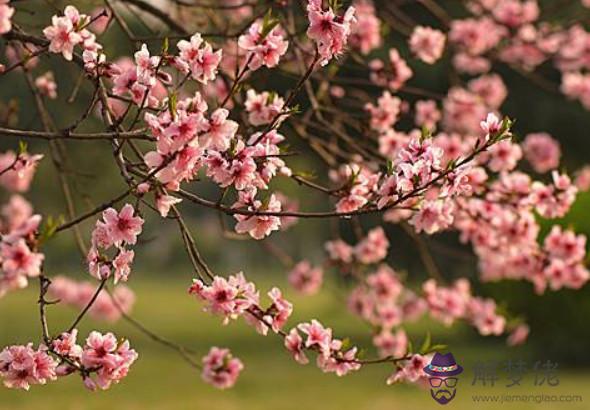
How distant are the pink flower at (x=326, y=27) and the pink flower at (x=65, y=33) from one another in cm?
80

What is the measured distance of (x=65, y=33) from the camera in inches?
132

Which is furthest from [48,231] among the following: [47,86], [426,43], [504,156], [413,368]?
[426,43]

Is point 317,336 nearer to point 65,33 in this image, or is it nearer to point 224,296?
point 224,296

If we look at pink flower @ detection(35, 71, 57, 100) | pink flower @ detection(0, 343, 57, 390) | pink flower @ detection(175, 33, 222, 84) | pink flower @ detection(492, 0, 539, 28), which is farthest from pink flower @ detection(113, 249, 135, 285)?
pink flower @ detection(492, 0, 539, 28)

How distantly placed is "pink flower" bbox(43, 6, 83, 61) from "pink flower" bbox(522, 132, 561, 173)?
4.69 metres

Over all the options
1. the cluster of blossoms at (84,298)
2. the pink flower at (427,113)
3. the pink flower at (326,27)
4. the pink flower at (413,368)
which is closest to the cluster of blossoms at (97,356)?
the pink flower at (413,368)

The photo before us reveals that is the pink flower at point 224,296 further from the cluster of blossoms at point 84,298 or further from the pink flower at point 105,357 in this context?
the cluster of blossoms at point 84,298

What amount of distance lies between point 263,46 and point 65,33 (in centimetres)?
67

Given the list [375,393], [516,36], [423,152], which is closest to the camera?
[423,152]

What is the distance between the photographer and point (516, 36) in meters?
7.70

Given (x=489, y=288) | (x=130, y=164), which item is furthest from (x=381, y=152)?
(x=489, y=288)

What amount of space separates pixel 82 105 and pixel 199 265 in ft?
57.1

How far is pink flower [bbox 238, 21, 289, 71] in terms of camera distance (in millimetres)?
3396

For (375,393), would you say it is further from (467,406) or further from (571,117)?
(571,117)
